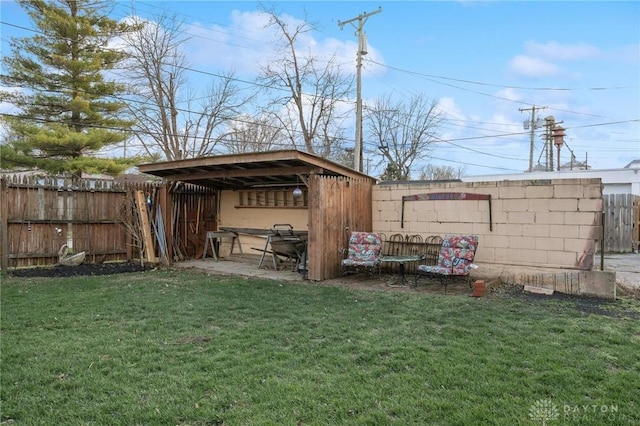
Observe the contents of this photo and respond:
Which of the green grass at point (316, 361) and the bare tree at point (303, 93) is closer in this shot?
the green grass at point (316, 361)

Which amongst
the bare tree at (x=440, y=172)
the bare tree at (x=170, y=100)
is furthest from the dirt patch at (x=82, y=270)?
the bare tree at (x=440, y=172)

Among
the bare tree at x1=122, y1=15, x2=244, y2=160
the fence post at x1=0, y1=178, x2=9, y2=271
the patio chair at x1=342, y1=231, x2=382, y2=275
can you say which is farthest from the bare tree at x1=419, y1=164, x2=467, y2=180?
the fence post at x1=0, y1=178, x2=9, y2=271

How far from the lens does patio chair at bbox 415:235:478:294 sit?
639 centimetres

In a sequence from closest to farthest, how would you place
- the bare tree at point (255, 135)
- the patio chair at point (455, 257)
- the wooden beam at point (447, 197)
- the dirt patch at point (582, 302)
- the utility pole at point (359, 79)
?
the dirt patch at point (582, 302) → the patio chair at point (455, 257) → the wooden beam at point (447, 197) → the utility pole at point (359, 79) → the bare tree at point (255, 135)

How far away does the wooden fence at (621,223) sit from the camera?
11.8 metres

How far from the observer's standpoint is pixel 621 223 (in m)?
11.9

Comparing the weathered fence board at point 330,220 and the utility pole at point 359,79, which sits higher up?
the utility pole at point 359,79

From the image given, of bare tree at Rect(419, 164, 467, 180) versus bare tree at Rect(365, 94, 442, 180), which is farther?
bare tree at Rect(419, 164, 467, 180)

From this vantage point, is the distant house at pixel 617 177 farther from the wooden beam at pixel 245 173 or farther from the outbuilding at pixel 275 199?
the wooden beam at pixel 245 173

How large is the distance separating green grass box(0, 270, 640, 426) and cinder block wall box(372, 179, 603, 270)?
3.51ft

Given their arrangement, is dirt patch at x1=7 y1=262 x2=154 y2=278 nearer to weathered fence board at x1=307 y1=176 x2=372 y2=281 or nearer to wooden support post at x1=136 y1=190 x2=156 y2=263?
wooden support post at x1=136 y1=190 x2=156 y2=263

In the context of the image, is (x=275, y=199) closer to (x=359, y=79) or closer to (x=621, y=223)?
(x=359, y=79)

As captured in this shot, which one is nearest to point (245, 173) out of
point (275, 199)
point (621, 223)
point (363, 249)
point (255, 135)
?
point (275, 199)

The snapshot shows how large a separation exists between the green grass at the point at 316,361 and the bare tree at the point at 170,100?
49.8 ft
